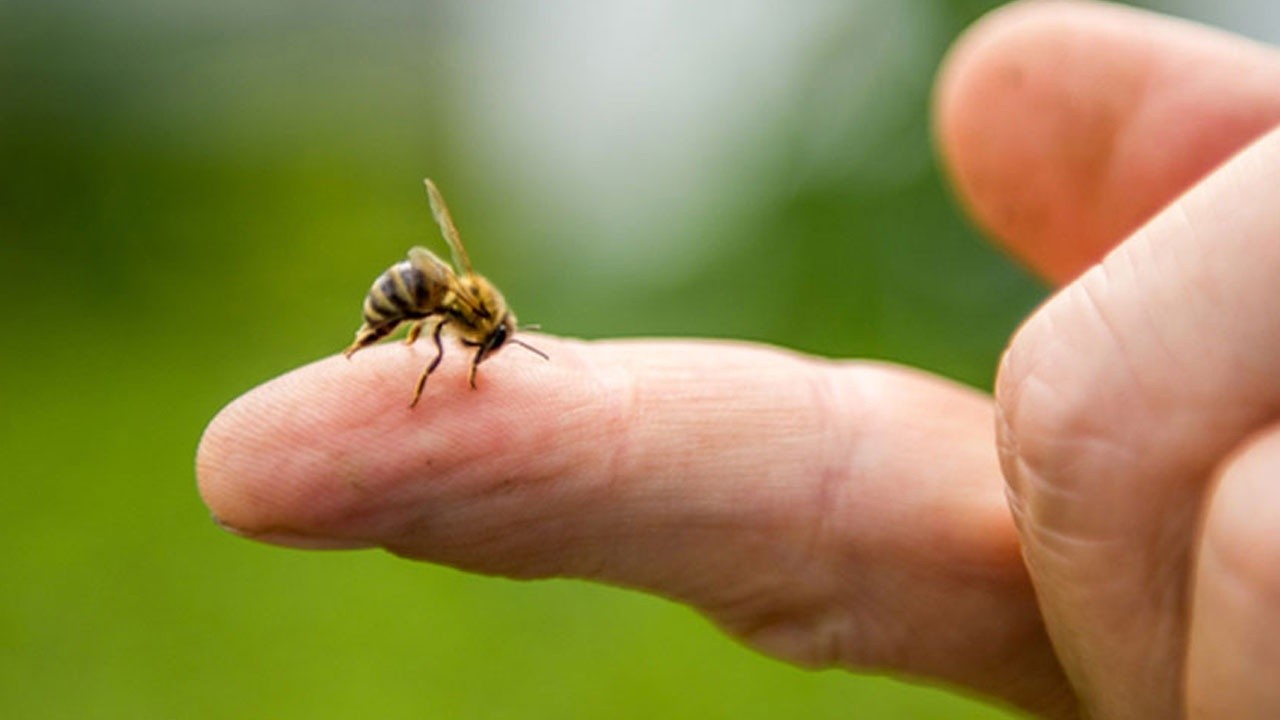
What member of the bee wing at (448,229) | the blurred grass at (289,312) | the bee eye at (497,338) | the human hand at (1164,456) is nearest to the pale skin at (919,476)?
the human hand at (1164,456)

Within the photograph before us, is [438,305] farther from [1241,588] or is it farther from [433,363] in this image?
[1241,588]

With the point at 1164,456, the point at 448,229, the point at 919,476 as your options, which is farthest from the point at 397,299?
the point at 1164,456

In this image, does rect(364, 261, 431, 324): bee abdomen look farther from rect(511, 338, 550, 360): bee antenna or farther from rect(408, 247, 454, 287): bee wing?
rect(511, 338, 550, 360): bee antenna

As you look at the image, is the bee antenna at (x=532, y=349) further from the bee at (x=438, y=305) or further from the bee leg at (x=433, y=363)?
the bee leg at (x=433, y=363)

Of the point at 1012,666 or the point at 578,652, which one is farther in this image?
the point at 578,652

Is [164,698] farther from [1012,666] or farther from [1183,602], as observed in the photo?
[1183,602]

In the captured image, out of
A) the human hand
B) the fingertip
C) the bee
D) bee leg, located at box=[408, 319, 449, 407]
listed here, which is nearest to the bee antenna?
the bee

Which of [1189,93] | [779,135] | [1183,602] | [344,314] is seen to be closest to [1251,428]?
[1183,602]
